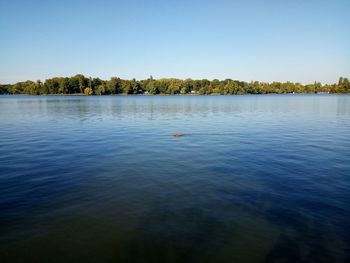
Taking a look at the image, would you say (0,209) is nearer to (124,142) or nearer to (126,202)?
(126,202)

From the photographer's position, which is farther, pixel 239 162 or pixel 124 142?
pixel 124 142

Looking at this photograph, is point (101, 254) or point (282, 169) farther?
point (282, 169)

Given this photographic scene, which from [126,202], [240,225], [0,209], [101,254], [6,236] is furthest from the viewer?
[126,202]

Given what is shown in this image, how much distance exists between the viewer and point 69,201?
408 inches

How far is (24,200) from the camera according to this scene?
10.4 meters

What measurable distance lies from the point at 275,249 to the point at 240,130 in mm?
22810

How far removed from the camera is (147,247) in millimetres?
7375

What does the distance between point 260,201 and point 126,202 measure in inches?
231

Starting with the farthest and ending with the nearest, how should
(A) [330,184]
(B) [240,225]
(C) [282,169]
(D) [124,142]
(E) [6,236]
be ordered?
(D) [124,142] < (C) [282,169] < (A) [330,184] < (B) [240,225] < (E) [6,236]

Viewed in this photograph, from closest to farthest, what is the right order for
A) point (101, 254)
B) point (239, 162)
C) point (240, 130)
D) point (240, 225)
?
1. point (101, 254)
2. point (240, 225)
3. point (239, 162)
4. point (240, 130)

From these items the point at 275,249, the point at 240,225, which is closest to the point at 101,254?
the point at 240,225

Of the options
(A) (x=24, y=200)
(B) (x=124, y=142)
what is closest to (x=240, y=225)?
(A) (x=24, y=200)

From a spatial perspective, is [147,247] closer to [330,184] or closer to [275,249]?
[275,249]

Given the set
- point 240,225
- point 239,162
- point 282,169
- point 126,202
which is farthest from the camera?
point 239,162
